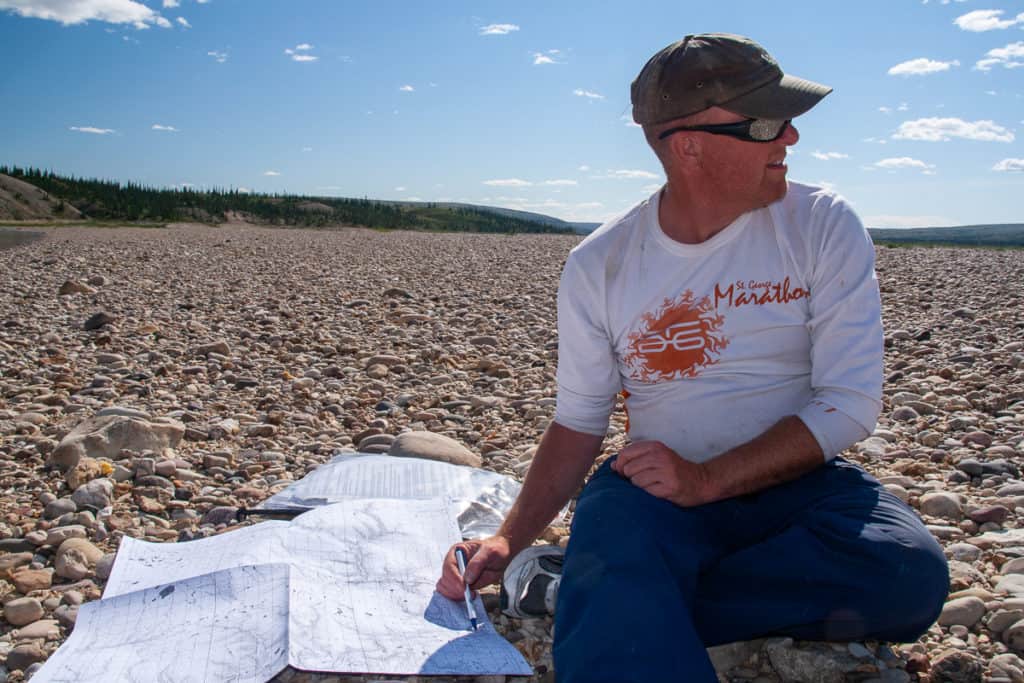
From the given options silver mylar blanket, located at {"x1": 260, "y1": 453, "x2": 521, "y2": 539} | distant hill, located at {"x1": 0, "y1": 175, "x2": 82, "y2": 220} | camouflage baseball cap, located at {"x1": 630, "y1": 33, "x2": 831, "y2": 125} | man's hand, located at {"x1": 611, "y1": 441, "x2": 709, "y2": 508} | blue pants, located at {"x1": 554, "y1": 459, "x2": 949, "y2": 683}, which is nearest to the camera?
blue pants, located at {"x1": 554, "y1": 459, "x2": 949, "y2": 683}

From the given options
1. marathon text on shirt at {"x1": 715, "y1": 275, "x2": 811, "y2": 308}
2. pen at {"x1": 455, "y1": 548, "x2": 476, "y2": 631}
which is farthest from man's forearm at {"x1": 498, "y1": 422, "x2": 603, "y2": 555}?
marathon text on shirt at {"x1": 715, "y1": 275, "x2": 811, "y2": 308}

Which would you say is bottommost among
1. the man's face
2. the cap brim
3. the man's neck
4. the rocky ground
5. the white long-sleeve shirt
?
the rocky ground

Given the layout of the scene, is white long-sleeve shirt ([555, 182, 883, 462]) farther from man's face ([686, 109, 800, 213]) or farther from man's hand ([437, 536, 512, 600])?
man's hand ([437, 536, 512, 600])

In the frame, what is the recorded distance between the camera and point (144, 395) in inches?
180

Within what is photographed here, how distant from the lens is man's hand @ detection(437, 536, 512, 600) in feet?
6.86

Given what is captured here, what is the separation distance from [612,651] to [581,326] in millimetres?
881

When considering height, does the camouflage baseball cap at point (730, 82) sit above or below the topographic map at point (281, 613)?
above

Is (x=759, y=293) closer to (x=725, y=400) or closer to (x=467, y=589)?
(x=725, y=400)

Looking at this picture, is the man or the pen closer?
the man

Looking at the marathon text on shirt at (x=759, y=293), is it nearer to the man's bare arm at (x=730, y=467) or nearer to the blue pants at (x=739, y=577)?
the man's bare arm at (x=730, y=467)

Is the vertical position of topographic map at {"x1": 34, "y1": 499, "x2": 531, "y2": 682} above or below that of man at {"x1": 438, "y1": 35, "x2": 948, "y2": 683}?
below

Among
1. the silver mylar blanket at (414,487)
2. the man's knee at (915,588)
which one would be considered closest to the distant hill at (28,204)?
the silver mylar blanket at (414,487)

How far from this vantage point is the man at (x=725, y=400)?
1754 millimetres

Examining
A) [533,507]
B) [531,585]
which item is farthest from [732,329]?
[531,585]
